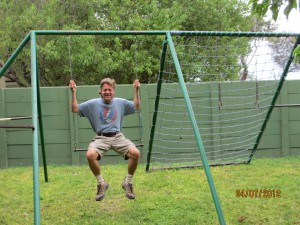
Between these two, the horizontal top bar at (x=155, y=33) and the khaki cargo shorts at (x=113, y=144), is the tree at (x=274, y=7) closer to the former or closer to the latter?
the horizontal top bar at (x=155, y=33)

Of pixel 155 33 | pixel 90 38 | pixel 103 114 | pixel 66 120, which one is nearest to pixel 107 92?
pixel 103 114

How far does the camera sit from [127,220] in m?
3.83

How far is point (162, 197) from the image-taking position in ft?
14.8

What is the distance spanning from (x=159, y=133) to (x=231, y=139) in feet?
4.55

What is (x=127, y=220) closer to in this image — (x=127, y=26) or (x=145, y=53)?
(x=145, y=53)

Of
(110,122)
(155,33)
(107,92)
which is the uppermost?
(155,33)

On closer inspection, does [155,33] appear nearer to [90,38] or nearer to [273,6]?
[273,6]

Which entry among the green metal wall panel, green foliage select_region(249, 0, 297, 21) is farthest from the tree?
the green metal wall panel

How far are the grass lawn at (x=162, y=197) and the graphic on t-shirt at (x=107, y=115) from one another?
3.30 feet

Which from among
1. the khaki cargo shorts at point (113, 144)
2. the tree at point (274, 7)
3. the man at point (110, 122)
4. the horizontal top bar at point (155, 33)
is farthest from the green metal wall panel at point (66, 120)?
the tree at point (274, 7)

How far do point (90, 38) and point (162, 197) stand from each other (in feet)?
18.3
